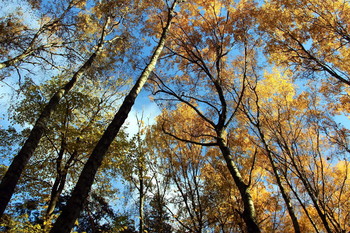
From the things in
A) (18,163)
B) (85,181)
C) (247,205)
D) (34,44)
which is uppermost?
(34,44)

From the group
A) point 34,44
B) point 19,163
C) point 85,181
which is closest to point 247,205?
point 85,181

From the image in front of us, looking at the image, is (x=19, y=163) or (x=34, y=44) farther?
(x=34, y=44)

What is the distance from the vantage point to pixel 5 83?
686 centimetres

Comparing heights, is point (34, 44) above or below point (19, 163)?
above

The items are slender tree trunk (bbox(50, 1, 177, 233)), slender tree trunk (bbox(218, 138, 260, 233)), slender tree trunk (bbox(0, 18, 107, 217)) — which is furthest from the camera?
slender tree trunk (bbox(0, 18, 107, 217))

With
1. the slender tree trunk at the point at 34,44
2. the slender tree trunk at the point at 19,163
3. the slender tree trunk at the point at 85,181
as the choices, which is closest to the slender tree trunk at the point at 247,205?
the slender tree trunk at the point at 85,181

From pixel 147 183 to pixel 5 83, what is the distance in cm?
821

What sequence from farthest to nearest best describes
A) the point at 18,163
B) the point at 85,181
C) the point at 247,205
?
the point at 18,163 → the point at 247,205 → the point at 85,181

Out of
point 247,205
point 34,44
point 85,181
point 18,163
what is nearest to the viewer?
point 85,181

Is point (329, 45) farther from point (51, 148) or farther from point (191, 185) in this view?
point (51, 148)

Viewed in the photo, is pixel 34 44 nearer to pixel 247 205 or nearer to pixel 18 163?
pixel 18 163

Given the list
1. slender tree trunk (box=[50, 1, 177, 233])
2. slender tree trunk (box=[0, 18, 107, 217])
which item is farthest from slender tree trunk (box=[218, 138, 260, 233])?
slender tree trunk (box=[0, 18, 107, 217])

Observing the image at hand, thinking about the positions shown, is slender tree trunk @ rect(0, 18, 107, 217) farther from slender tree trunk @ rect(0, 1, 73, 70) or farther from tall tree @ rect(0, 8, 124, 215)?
slender tree trunk @ rect(0, 1, 73, 70)

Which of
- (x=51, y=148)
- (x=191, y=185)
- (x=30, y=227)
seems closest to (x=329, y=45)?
(x=191, y=185)
